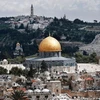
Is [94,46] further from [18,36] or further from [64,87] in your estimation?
[64,87]

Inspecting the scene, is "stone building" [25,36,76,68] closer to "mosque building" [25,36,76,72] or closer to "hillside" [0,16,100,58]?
"mosque building" [25,36,76,72]

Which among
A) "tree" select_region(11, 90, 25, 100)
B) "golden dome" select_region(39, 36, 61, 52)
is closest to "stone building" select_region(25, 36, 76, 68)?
"golden dome" select_region(39, 36, 61, 52)

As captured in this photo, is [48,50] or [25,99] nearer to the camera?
[25,99]

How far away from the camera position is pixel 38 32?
6383 inches

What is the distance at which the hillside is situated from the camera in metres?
142

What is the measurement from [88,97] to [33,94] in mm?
6529

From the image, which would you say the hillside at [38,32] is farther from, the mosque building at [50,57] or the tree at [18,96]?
the tree at [18,96]

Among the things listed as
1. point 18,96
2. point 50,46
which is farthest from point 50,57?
point 18,96

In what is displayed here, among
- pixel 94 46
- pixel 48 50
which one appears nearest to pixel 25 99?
pixel 48 50

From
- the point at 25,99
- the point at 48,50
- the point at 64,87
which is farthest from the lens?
the point at 48,50

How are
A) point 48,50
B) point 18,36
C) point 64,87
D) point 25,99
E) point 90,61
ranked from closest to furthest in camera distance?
point 25,99, point 64,87, point 48,50, point 90,61, point 18,36

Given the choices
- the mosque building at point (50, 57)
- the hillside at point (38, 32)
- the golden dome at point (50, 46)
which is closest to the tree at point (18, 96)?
the mosque building at point (50, 57)

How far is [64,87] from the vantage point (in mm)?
65250

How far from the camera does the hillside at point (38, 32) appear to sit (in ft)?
467
